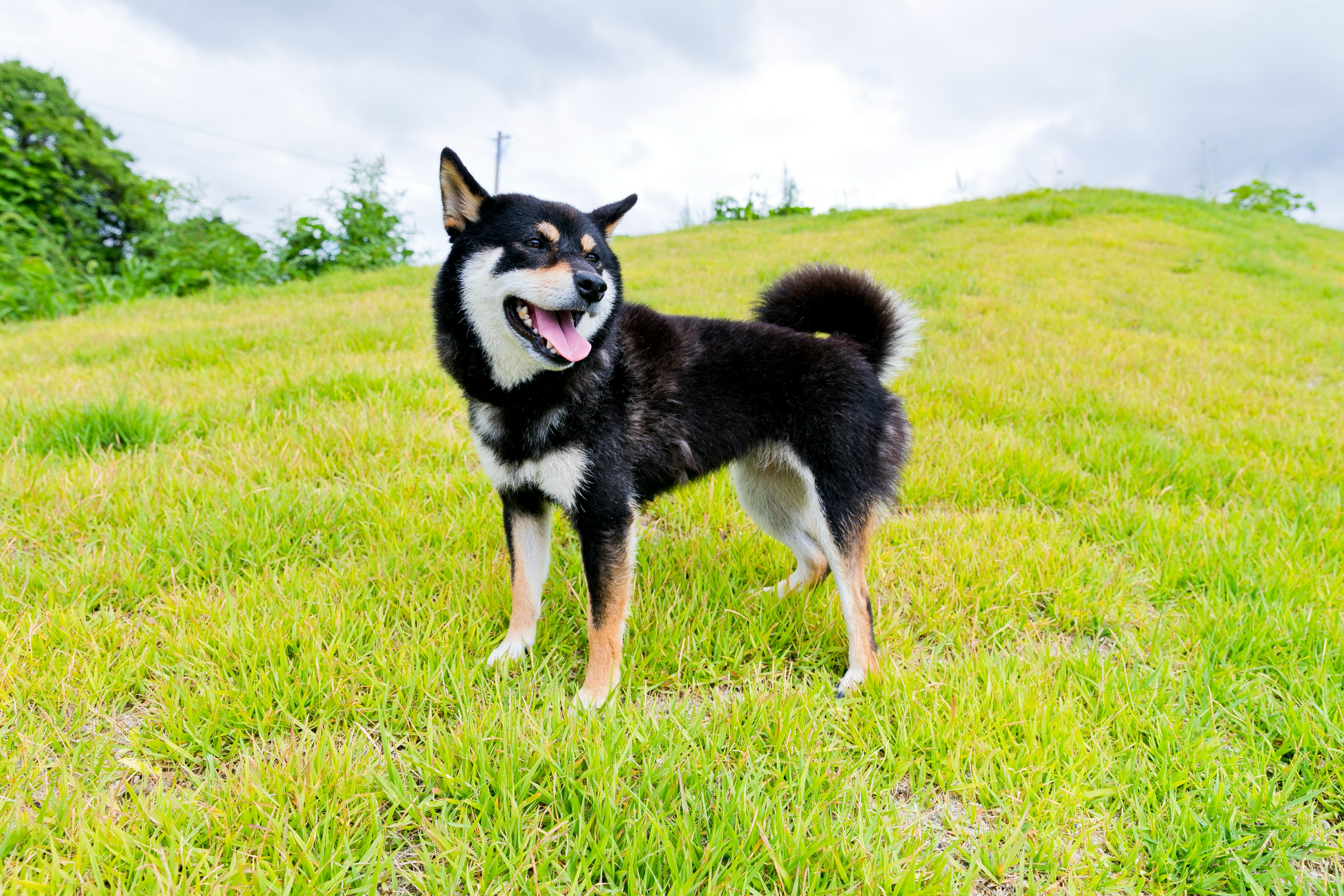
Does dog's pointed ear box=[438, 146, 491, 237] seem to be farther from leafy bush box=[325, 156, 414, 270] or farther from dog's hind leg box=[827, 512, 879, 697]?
leafy bush box=[325, 156, 414, 270]

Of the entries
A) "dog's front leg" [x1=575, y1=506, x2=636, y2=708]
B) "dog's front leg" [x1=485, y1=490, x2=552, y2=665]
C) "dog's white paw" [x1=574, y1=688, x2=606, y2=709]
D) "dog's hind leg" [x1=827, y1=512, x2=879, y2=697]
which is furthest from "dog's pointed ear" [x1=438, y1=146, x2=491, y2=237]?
"dog's hind leg" [x1=827, y1=512, x2=879, y2=697]

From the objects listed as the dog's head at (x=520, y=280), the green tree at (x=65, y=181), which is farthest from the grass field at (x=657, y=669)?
the green tree at (x=65, y=181)

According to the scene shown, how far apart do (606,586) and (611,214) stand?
1.60 m

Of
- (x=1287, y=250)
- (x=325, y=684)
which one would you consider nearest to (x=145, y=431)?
(x=325, y=684)

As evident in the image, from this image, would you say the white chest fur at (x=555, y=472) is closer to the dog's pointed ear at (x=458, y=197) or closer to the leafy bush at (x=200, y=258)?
the dog's pointed ear at (x=458, y=197)

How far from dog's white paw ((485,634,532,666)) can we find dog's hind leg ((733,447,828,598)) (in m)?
1.10

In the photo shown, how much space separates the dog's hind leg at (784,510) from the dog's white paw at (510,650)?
3.61ft

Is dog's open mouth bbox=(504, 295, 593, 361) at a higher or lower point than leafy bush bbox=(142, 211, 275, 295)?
lower

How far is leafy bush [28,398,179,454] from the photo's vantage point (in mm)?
3783

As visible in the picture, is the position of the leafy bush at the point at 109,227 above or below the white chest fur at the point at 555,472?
above

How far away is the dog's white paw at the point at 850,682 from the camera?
7.65 feet

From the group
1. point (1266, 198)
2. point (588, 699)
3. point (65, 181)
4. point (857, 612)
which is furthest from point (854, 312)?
point (1266, 198)

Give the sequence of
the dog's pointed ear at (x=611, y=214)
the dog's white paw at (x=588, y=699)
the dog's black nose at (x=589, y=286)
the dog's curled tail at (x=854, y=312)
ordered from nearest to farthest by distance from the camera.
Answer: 1. the dog's white paw at (x=588, y=699)
2. the dog's black nose at (x=589, y=286)
3. the dog's pointed ear at (x=611, y=214)
4. the dog's curled tail at (x=854, y=312)

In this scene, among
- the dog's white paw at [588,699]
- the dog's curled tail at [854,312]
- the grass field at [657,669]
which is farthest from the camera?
the dog's curled tail at [854,312]
